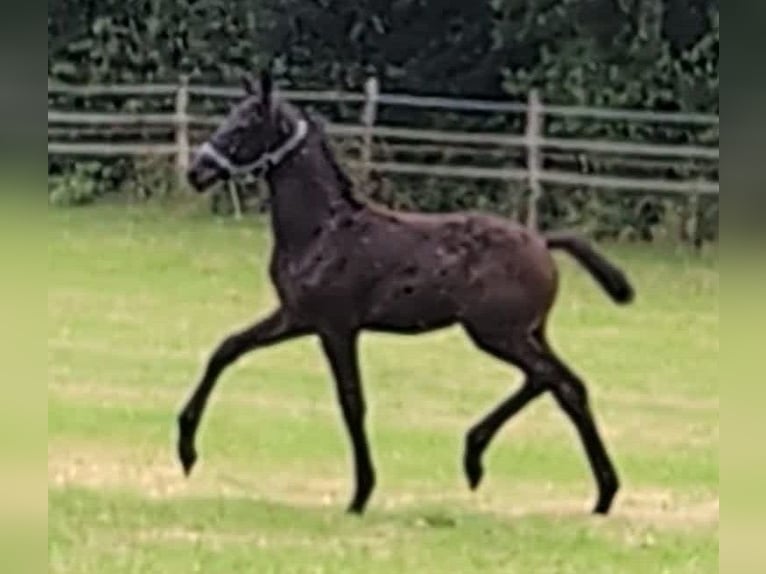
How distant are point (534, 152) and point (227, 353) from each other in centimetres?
1098

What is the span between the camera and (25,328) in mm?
1940

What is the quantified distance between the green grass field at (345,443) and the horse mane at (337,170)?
3.60 feet

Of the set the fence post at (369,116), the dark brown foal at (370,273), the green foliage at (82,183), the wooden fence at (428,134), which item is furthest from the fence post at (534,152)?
the dark brown foal at (370,273)

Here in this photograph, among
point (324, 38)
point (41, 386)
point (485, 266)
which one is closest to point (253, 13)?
point (324, 38)

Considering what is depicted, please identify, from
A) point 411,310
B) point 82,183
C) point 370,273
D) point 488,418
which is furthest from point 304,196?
point 82,183

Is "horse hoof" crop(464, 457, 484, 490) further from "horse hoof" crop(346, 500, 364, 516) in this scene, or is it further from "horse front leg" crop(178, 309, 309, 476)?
"horse front leg" crop(178, 309, 309, 476)

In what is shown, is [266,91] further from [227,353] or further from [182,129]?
[182,129]

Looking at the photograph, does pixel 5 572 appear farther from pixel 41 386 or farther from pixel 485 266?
pixel 485 266

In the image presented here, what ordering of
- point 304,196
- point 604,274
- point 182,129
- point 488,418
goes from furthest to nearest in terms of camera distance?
1. point 182,129
2. point 488,418
3. point 304,196
4. point 604,274

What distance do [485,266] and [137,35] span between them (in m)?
12.7

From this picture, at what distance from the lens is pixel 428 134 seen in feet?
61.0

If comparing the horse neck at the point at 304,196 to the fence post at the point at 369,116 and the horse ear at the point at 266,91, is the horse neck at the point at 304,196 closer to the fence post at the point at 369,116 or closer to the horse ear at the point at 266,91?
the horse ear at the point at 266,91

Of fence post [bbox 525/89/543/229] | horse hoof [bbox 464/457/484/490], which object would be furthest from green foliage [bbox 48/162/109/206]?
horse hoof [bbox 464/457/484/490]

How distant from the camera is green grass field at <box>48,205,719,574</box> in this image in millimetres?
6430
